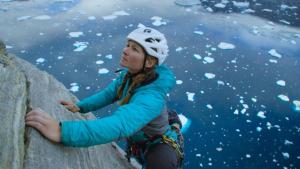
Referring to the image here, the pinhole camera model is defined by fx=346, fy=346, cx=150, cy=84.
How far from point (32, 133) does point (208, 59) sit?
4.06 m

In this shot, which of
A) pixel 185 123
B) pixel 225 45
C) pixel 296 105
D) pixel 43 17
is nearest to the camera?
pixel 185 123

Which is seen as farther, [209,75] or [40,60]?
[40,60]

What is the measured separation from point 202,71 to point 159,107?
10.5ft

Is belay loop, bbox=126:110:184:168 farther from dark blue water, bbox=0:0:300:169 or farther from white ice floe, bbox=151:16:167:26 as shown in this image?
white ice floe, bbox=151:16:167:26

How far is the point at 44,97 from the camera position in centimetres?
222

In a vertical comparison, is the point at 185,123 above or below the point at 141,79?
below

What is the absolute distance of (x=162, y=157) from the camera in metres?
2.22

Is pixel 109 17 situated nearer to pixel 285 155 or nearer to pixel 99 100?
pixel 285 155

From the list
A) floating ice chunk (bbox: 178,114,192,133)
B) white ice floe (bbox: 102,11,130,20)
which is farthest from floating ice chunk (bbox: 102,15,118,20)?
floating ice chunk (bbox: 178,114,192,133)

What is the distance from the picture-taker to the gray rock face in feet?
5.06

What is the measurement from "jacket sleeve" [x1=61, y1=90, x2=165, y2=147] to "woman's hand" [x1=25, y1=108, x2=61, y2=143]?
33mm

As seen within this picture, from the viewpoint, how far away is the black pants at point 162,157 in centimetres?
221

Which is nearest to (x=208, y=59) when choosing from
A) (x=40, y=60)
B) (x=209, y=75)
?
(x=209, y=75)

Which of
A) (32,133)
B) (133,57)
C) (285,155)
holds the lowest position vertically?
(285,155)
